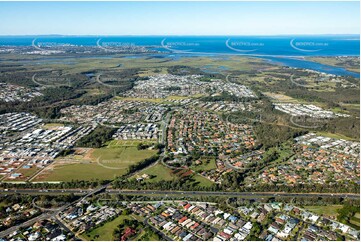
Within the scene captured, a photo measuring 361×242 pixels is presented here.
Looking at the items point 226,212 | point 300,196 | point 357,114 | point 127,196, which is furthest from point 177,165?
point 357,114

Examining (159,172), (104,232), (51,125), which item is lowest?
(104,232)

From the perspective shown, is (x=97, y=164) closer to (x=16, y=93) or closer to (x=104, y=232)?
(x=104, y=232)

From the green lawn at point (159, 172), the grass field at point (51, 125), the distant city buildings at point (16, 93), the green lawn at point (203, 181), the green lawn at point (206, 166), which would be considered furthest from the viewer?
the distant city buildings at point (16, 93)

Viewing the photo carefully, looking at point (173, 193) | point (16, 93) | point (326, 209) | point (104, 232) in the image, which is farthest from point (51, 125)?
point (326, 209)

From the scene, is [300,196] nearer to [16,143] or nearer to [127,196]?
[127,196]

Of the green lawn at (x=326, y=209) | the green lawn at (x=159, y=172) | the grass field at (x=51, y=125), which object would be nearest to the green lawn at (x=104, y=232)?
the green lawn at (x=159, y=172)

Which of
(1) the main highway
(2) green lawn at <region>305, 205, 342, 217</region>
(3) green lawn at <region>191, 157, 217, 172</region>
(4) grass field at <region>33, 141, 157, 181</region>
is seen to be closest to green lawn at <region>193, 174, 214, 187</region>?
(3) green lawn at <region>191, 157, 217, 172</region>

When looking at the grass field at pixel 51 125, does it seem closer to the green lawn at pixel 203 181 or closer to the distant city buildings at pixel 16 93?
the distant city buildings at pixel 16 93
